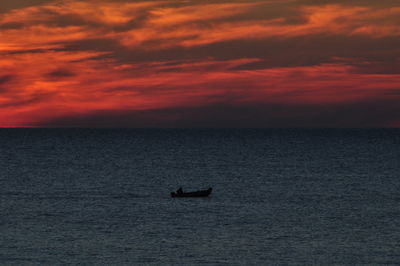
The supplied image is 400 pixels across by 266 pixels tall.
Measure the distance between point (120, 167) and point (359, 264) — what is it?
105 m

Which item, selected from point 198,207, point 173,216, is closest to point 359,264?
point 173,216

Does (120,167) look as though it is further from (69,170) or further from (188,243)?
(188,243)

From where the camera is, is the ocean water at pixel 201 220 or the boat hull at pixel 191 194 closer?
the ocean water at pixel 201 220

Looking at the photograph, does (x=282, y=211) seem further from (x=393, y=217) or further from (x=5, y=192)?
(x=5, y=192)

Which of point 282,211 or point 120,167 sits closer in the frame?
point 282,211

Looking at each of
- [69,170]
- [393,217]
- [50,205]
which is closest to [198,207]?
[50,205]

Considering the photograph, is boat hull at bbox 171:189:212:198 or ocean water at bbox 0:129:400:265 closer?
ocean water at bbox 0:129:400:265

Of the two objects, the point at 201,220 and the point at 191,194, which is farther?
the point at 191,194

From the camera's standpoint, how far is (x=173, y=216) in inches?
2672

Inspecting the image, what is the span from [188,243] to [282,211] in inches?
831

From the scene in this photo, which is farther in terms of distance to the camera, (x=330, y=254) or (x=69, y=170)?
(x=69, y=170)

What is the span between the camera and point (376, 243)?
171ft

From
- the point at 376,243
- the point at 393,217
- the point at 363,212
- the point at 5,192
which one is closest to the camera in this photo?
the point at 376,243

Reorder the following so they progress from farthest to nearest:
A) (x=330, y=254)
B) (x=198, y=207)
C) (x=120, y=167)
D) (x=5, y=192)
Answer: (x=120, y=167) → (x=5, y=192) → (x=198, y=207) → (x=330, y=254)
